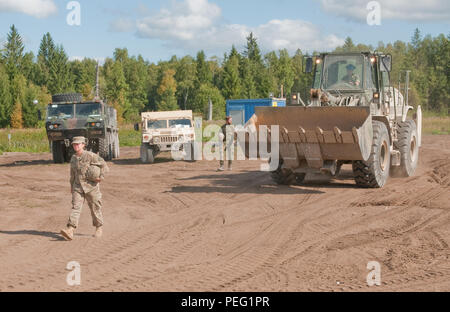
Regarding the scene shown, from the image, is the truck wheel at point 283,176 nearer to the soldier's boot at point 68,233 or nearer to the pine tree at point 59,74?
the soldier's boot at point 68,233

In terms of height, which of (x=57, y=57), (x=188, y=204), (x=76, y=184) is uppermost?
(x=57, y=57)

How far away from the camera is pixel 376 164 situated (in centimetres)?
1278

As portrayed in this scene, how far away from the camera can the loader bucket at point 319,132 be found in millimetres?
12109

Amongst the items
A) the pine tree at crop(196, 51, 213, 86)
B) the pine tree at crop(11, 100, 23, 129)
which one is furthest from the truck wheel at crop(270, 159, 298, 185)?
the pine tree at crop(196, 51, 213, 86)

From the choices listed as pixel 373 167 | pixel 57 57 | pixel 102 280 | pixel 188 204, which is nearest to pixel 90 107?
pixel 188 204

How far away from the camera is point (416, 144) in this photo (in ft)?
52.6

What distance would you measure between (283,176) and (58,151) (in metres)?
11.7

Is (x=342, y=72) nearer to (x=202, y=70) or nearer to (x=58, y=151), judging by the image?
(x=58, y=151)

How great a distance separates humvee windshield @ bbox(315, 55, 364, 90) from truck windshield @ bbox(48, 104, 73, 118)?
11.4m

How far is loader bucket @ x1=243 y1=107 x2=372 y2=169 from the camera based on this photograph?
12109 millimetres

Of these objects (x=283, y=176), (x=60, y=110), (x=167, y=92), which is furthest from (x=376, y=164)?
(x=167, y=92)

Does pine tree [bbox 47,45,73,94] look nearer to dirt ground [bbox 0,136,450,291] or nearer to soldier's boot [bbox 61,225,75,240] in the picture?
dirt ground [bbox 0,136,450,291]
